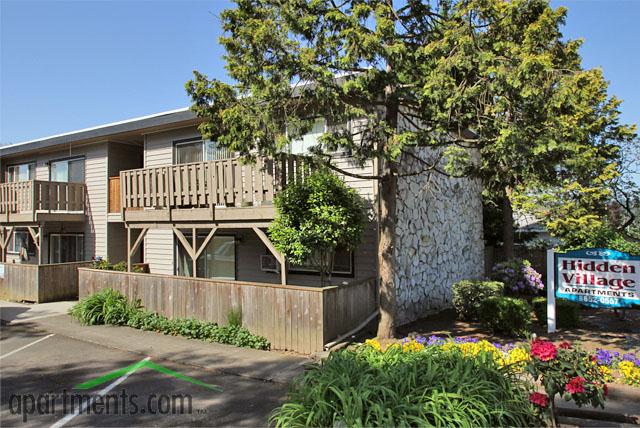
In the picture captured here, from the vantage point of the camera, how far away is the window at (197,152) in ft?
42.8

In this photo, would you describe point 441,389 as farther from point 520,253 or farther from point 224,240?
point 520,253

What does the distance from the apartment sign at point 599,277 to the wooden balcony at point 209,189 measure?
219 inches

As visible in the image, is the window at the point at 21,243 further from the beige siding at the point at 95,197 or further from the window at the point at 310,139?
the window at the point at 310,139

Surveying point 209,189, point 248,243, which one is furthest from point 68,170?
point 209,189

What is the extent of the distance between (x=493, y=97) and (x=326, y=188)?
3494 mm

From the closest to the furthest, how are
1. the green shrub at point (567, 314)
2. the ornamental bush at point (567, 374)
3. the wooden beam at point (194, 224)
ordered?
the ornamental bush at point (567, 374) < the green shrub at point (567, 314) < the wooden beam at point (194, 224)

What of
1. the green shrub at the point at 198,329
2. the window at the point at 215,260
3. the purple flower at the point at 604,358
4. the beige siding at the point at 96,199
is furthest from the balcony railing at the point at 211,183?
the purple flower at the point at 604,358

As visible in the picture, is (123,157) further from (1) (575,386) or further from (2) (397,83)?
(1) (575,386)

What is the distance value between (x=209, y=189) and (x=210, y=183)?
0.14m

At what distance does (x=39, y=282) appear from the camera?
13445mm

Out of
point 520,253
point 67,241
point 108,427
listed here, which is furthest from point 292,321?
point 67,241

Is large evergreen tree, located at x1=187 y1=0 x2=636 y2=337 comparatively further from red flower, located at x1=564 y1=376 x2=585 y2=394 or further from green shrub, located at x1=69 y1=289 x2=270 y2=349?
red flower, located at x1=564 y1=376 x2=585 y2=394

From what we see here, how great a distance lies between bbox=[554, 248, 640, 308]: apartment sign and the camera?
26.5 ft

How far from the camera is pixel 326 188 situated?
28.6ft
